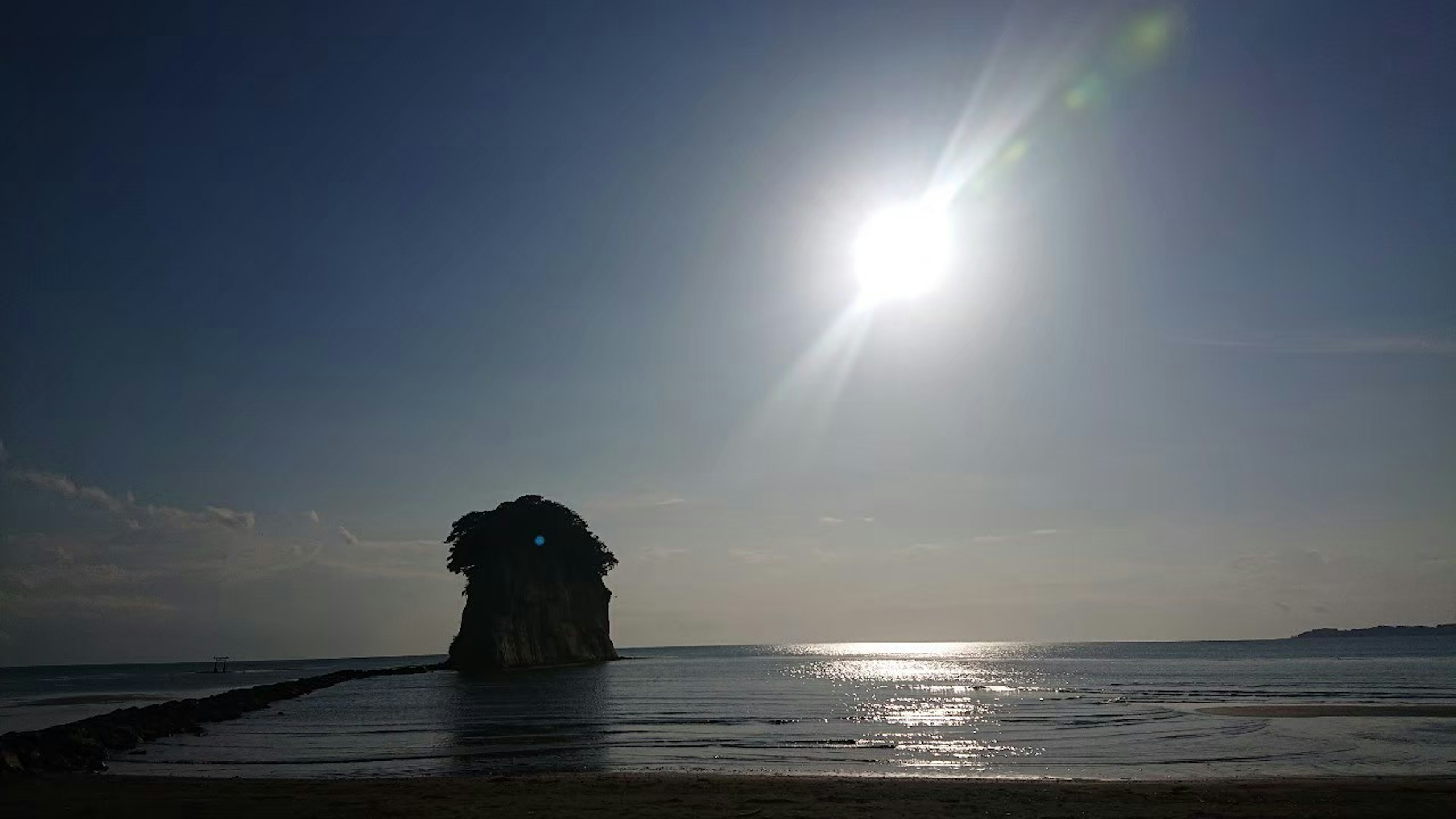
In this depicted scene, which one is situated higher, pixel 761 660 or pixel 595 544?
pixel 595 544

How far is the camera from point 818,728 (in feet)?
116

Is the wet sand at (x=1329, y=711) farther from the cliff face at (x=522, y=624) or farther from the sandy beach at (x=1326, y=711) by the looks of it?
the cliff face at (x=522, y=624)

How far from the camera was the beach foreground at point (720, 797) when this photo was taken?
16844 millimetres

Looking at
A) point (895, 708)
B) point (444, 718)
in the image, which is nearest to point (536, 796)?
point (444, 718)

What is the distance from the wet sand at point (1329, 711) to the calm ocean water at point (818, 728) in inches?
61.4

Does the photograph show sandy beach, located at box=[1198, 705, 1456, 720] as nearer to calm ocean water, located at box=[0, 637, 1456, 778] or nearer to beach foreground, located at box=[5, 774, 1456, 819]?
calm ocean water, located at box=[0, 637, 1456, 778]

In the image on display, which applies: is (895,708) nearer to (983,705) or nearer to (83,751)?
(983,705)

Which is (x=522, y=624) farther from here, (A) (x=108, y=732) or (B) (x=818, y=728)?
(B) (x=818, y=728)

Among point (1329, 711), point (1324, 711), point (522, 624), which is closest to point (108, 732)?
point (1324, 711)

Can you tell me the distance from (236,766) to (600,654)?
101 m

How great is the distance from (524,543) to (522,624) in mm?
9596

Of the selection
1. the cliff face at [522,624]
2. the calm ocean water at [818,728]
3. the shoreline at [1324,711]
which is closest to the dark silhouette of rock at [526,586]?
the cliff face at [522,624]

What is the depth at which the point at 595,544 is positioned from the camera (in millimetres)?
121500

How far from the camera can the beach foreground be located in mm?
16844
